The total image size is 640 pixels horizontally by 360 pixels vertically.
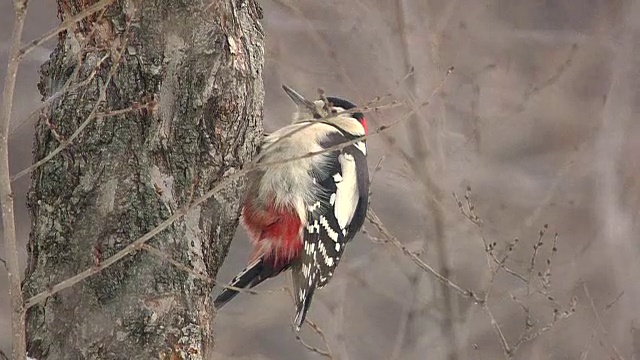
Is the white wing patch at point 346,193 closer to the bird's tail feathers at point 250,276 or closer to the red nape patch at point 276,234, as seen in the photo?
the red nape patch at point 276,234

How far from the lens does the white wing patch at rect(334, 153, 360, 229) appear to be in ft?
10.6

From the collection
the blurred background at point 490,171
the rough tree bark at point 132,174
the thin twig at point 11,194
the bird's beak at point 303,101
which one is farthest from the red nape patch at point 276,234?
the blurred background at point 490,171

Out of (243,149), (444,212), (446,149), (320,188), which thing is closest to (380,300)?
(446,149)

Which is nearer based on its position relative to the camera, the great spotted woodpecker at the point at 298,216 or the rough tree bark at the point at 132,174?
the rough tree bark at the point at 132,174

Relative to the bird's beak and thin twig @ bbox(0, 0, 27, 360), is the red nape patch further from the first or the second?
thin twig @ bbox(0, 0, 27, 360)

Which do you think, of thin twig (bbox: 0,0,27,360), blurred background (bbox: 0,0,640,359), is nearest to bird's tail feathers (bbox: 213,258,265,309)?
thin twig (bbox: 0,0,27,360)

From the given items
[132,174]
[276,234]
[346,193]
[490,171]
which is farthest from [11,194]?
[490,171]

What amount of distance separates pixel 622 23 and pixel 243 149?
4.70m

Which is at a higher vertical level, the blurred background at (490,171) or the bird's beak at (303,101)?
the bird's beak at (303,101)

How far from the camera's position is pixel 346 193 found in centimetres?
329

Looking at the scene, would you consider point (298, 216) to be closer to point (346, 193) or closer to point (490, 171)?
point (346, 193)

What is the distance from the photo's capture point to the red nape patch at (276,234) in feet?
A: 10.2

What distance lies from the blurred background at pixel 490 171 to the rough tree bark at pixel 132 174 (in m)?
2.25

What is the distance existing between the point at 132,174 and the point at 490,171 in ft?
14.5
